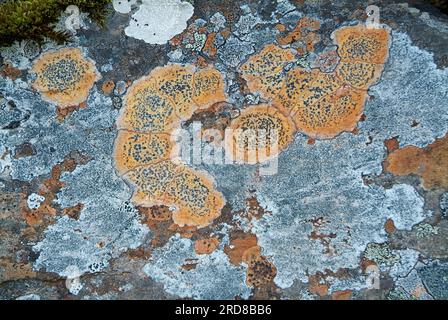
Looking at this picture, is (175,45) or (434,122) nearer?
(434,122)

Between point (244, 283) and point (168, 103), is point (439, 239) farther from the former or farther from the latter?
point (168, 103)

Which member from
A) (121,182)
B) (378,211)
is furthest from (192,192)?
(378,211)

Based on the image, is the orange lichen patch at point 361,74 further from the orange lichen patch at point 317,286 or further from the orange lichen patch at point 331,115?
the orange lichen patch at point 317,286

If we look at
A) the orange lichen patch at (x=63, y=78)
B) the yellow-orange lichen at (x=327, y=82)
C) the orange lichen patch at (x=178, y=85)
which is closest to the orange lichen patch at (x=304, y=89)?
the yellow-orange lichen at (x=327, y=82)

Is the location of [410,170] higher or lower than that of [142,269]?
higher

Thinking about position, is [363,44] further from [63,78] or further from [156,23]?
[63,78]

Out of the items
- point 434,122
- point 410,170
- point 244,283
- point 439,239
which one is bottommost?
point 244,283

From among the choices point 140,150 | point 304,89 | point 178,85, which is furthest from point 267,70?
point 140,150
